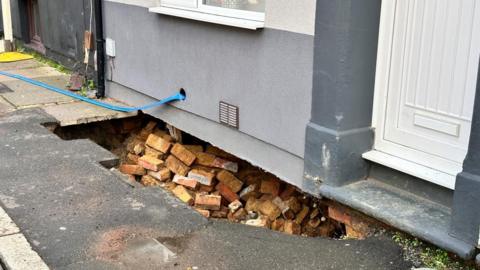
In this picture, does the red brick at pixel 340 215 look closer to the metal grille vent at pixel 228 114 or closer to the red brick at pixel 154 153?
the metal grille vent at pixel 228 114

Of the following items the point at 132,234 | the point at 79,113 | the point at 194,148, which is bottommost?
the point at 194,148

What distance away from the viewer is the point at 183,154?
22.0 ft

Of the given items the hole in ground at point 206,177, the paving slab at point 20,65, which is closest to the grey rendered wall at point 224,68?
the hole in ground at point 206,177

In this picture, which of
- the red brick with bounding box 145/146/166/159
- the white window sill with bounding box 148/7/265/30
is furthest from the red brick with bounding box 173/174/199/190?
the white window sill with bounding box 148/7/265/30

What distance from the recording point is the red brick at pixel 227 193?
6238 mm

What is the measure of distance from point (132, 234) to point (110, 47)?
4150mm

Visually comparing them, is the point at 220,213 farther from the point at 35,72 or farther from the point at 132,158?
the point at 35,72

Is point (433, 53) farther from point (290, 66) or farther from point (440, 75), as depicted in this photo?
point (290, 66)

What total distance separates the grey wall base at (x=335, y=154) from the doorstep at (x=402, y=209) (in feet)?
0.27

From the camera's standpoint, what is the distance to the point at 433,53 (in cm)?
420

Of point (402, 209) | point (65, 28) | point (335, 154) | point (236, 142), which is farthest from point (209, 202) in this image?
point (65, 28)

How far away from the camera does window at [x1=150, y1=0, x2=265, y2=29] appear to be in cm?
533

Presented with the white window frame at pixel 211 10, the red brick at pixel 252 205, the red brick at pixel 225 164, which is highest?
the white window frame at pixel 211 10

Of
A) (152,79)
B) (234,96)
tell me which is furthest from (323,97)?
(152,79)
